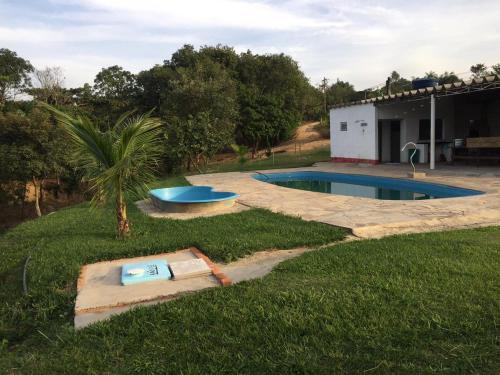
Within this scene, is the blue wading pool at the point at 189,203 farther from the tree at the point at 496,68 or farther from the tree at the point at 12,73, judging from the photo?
the tree at the point at 496,68

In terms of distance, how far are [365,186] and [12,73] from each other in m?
33.9

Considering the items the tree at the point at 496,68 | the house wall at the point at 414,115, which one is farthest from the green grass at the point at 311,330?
the tree at the point at 496,68

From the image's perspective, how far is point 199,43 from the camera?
34812 millimetres

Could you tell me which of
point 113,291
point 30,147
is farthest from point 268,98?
point 113,291

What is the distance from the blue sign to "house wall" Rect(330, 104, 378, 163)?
15303mm

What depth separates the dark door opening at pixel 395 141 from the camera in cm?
1892

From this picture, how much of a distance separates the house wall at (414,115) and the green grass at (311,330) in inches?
589

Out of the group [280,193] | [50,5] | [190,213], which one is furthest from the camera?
[50,5]

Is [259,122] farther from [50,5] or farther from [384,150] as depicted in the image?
[50,5]

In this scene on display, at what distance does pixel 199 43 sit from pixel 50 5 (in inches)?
924

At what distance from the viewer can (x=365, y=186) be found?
13.9 meters

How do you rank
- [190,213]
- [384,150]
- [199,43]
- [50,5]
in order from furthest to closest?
1. [199,43]
2. [384,150]
3. [50,5]
4. [190,213]

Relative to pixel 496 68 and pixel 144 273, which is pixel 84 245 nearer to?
pixel 144 273

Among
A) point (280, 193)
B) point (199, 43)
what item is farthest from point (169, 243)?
point (199, 43)
